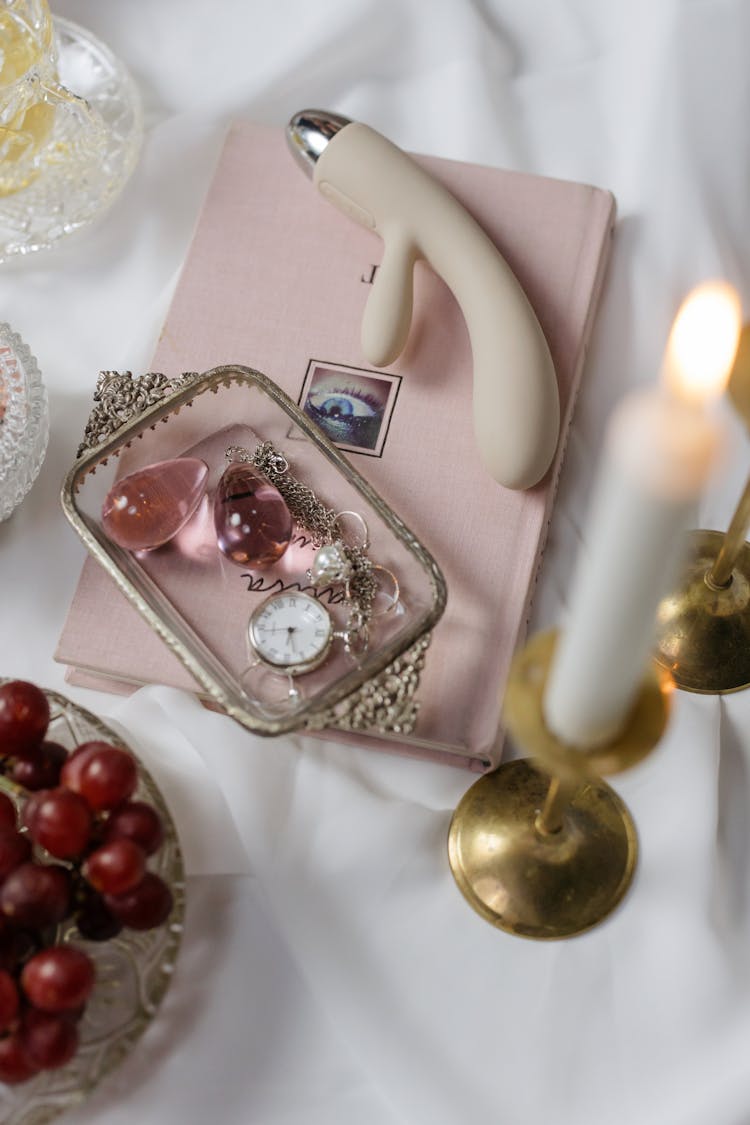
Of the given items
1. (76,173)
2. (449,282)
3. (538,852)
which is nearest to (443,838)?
(538,852)

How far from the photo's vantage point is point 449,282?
57cm

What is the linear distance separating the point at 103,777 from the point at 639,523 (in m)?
0.24

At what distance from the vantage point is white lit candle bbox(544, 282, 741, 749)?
237 millimetres

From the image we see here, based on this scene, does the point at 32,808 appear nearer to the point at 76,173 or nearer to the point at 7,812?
the point at 7,812

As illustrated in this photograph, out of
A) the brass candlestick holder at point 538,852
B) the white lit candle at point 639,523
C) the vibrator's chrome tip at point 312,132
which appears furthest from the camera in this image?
the vibrator's chrome tip at point 312,132

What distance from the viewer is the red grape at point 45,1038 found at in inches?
15.3

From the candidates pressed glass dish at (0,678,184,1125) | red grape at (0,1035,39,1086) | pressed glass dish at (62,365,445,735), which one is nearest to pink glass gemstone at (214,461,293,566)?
pressed glass dish at (62,365,445,735)

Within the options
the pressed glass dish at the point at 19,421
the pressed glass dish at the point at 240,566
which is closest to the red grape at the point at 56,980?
the pressed glass dish at the point at 240,566

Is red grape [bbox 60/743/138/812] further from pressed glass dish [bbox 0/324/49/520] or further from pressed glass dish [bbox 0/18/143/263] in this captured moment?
pressed glass dish [bbox 0/18/143/263]

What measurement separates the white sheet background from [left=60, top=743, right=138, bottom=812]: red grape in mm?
93

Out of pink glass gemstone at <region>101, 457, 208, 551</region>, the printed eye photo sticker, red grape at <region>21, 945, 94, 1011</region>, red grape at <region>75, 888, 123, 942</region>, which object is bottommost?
red grape at <region>21, 945, 94, 1011</region>

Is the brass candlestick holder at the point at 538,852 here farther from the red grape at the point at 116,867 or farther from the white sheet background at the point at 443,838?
the red grape at the point at 116,867

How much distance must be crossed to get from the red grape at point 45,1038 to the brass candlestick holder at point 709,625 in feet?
1.00

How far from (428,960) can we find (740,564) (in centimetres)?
24
